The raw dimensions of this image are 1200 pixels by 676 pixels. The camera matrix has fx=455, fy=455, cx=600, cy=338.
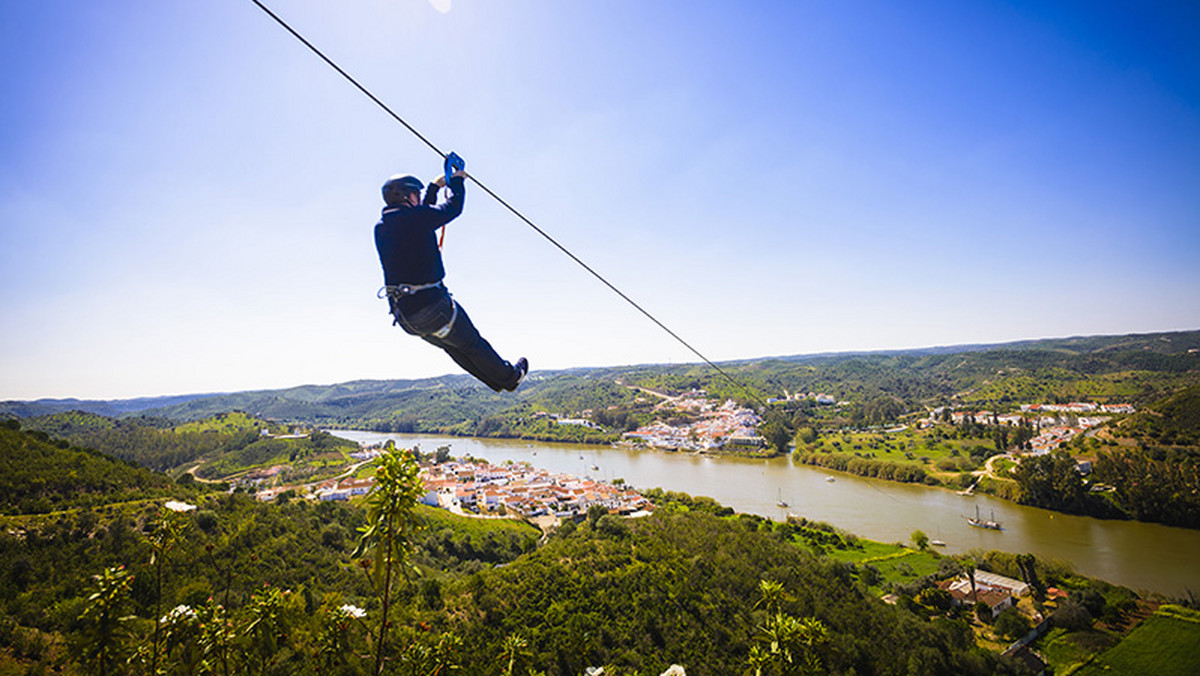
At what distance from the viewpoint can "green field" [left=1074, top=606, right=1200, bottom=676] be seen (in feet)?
51.2

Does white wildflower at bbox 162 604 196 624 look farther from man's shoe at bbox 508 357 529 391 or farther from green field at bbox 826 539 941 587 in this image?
green field at bbox 826 539 941 587

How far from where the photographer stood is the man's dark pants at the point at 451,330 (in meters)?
2.63

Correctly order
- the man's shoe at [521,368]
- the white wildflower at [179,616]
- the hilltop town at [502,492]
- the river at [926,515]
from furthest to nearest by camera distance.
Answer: the hilltop town at [502,492], the river at [926,515], the white wildflower at [179,616], the man's shoe at [521,368]

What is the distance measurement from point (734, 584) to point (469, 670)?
1055 cm

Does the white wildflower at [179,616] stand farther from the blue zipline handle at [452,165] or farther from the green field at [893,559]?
the green field at [893,559]

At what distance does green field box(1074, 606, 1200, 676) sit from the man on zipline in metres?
24.8

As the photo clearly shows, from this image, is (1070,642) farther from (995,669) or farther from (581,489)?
(581,489)

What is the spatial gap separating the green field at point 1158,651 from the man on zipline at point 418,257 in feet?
81.5

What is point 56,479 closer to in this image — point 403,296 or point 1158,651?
point 403,296

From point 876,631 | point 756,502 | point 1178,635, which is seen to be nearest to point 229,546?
point 876,631

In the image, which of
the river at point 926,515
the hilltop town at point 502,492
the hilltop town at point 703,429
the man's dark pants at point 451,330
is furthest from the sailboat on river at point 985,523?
the man's dark pants at point 451,330

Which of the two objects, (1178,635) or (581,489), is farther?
(581,489)

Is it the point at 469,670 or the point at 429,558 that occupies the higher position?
the point at 469,670

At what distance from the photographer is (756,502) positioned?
118 feet
